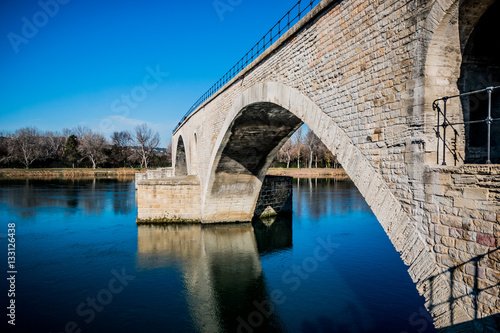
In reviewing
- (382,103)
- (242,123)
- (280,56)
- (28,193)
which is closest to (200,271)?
(242,123)

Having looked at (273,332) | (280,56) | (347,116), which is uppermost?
(280,56)

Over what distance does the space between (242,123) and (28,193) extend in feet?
71.3

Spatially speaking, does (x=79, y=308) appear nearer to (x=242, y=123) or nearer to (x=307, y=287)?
(x=307, y=287)

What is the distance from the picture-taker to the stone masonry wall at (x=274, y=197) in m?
17.8

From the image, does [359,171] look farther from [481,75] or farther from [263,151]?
[263,151]

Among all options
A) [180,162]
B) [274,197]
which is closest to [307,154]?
[180,162]

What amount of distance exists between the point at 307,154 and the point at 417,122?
54.9 meters

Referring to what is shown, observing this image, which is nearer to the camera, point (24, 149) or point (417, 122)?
point (417, 122)

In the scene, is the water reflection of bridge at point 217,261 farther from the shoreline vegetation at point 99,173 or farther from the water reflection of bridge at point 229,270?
the shoreline vegetation at point 99,173

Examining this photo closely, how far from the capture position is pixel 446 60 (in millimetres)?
4289

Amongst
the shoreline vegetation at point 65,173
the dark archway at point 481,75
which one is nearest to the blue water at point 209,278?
the dark archway at point 481,75

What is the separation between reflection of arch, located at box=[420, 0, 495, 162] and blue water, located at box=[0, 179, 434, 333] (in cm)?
447

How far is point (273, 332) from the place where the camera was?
705cm

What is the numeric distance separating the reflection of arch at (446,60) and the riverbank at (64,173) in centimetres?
4713
